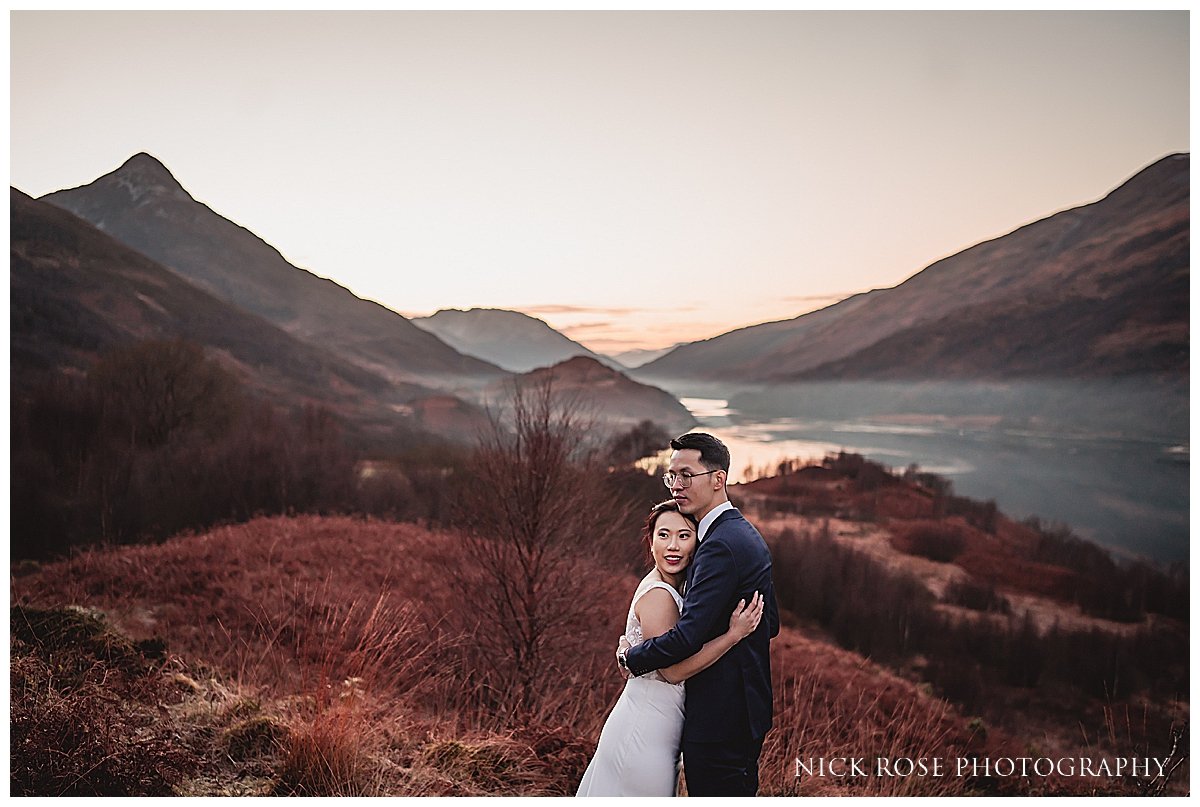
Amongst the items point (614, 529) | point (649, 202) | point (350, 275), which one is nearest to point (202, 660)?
point (614, 529)

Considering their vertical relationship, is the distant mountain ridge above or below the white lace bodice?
above

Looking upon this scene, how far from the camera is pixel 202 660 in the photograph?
21.2 ft

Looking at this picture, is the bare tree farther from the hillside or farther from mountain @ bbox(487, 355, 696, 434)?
mountain @ bbox(487, 355, 696, 434)

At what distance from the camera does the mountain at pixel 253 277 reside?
10188 millimetres

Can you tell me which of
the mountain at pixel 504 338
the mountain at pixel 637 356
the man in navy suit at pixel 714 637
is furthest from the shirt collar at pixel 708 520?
the mountain at pixel 637 356

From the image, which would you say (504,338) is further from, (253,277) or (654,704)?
(654,704)

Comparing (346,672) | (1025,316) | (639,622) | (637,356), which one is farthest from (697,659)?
(1025,316)

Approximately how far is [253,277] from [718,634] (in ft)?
36.6

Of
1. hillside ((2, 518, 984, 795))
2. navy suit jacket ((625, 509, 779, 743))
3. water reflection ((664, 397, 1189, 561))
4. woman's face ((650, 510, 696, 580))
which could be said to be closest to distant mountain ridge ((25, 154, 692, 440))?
water reflection ((664, 397, 1189, 561))

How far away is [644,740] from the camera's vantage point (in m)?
3.08

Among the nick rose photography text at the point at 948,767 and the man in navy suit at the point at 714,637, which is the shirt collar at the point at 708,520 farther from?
the nick rose photography text at the point at 948,767

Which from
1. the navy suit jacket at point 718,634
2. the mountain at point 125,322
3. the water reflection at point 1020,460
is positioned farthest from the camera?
the water reflection at point 1020,460

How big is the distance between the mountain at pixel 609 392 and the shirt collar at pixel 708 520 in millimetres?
9332

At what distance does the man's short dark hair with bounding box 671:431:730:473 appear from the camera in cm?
305
